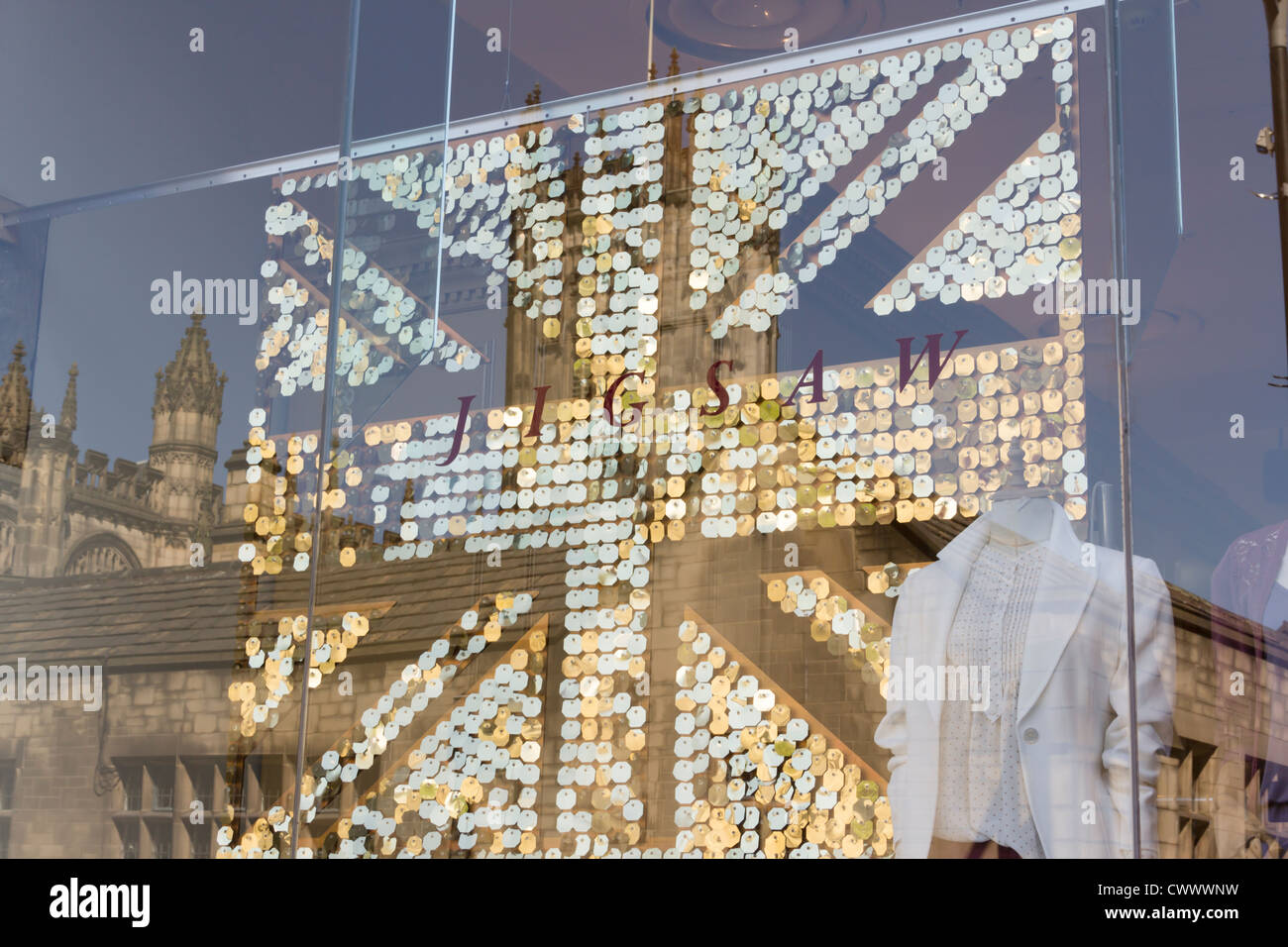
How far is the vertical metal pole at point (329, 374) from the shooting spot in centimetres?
460

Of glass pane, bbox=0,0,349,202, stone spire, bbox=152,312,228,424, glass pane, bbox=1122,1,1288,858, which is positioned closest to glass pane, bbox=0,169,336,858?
stone spire, bbox=152,312,228,424

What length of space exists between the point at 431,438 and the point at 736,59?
5.25ft

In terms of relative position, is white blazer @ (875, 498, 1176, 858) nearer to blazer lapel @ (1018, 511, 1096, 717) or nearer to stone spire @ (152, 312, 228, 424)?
blazer lapel @ (1018, 511, 1096, 717)

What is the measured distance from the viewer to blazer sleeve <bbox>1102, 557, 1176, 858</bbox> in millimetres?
3525

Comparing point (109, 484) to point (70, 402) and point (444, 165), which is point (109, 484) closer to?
point (70, 402)

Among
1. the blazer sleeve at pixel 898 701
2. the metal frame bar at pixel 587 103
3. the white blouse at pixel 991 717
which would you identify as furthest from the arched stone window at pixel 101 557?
the white blouse at pixel 991 717

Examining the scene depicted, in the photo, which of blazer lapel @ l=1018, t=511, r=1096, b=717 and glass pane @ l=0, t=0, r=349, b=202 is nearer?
blazer lapel @ l=1018, t=511, r=1096, b=717

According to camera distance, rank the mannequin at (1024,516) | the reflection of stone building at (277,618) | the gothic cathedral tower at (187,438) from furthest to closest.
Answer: the gothic cathedral tower at (187,438), the reflection of stone building at (277,618), the mannequin at (1024,516)

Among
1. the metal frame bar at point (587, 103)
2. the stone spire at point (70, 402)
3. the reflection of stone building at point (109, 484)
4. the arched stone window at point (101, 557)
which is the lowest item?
the arched stone window at point (101, 557)

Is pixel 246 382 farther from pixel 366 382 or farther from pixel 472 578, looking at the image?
pixel 472 578

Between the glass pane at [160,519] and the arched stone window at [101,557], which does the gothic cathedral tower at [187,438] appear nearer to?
the glass pane at [160,519]

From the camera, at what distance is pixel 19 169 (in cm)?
544

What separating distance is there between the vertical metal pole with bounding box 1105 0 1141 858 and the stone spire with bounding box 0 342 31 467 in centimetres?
390
